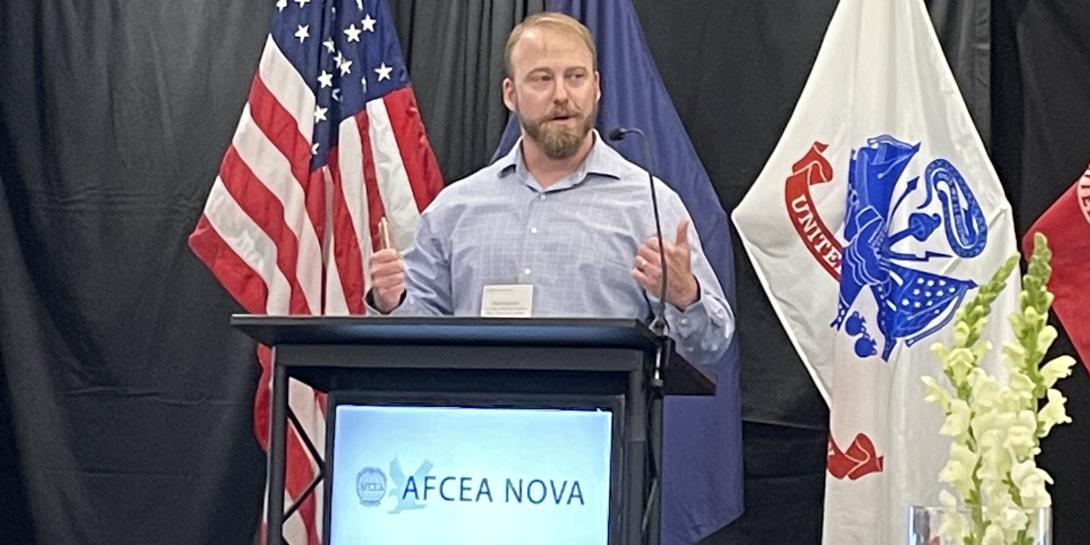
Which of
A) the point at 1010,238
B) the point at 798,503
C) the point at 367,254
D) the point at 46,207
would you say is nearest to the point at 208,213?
the point at 367,254

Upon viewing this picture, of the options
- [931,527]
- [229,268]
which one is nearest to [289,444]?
[229,268]

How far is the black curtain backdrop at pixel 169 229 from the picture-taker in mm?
3871

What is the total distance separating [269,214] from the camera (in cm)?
379

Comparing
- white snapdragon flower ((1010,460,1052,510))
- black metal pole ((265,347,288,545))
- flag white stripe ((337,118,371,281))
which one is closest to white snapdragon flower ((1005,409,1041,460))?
white snapdragon flower ((1010,460,1052,510))

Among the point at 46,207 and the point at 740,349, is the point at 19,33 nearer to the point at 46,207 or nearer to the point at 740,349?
the point at 46,207

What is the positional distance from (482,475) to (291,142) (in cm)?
193

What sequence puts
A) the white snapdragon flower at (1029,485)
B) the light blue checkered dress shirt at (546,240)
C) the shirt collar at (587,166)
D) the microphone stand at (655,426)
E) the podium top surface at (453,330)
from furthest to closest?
1. the shirt collar at (587,166)
2. the light blue checkered dress shirt at (546,240)
3. the microphone stand at (655,426)
4. the podium top surface at (453,330)
5. the white snapdragon flower at (1029,485)

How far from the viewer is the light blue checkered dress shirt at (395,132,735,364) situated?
300 centimetres

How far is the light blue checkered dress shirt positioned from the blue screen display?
0.76 meters

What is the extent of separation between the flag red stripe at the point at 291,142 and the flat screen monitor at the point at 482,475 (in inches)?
68.4

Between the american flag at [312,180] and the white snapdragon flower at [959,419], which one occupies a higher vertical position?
the american flag at [312,180]

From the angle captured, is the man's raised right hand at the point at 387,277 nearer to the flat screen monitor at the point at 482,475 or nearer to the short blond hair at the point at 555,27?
the flat screen monitor at the point at 482,475

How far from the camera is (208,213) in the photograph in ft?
12.4

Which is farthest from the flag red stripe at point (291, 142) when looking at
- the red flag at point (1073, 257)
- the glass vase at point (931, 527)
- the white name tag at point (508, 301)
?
the glass vase at point (931, 527)
